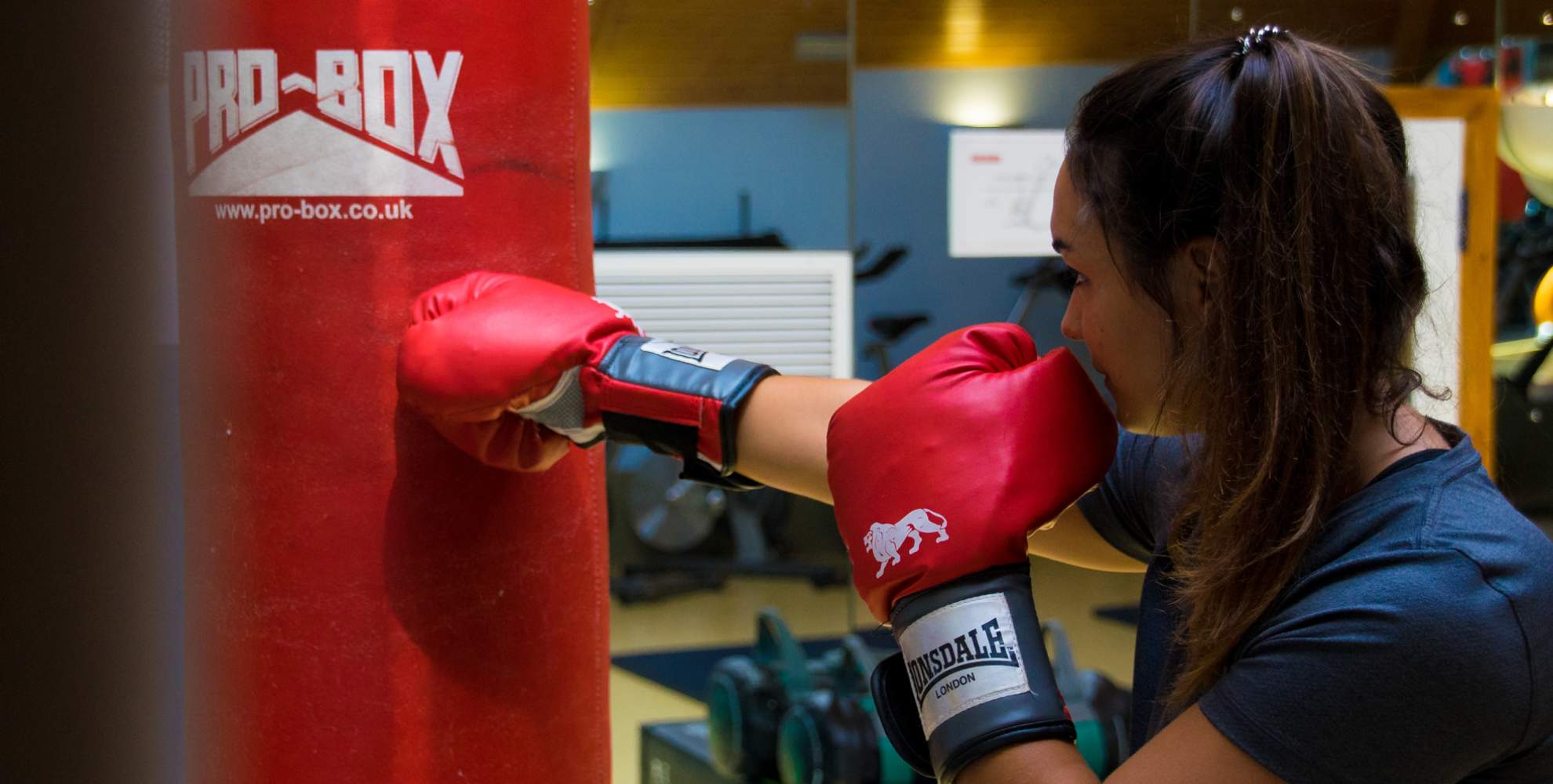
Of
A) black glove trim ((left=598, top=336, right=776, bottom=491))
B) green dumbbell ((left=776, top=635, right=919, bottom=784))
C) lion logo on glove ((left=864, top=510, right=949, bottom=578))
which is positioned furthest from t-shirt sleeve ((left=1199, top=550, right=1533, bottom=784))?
green dumbbell ((left=776, top=635, right=919, bottom=784))

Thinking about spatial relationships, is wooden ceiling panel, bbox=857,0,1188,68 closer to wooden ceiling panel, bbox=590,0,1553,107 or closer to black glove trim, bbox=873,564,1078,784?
wooden ceiling panel, bbox=590,0,1553,107

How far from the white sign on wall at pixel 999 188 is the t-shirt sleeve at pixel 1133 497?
2270 millimetres

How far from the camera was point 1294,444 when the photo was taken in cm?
88

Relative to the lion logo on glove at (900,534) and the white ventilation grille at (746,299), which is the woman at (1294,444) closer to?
the lion logo on glove at (900,534)

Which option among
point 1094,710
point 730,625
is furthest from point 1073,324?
point 730,625

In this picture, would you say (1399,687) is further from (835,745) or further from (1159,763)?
(835,745)

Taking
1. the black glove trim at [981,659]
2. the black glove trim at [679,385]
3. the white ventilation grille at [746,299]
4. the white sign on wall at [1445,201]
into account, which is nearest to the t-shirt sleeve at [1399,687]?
the black glove trim at [981,659]

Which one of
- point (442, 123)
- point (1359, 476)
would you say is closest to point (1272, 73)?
point (1359, 476)

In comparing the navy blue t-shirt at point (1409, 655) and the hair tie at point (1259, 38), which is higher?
the hair tie at point (1259, 38)

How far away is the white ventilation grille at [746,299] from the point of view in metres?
3.29

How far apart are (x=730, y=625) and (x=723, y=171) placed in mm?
1282

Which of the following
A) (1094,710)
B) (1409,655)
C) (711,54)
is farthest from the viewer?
(711,54)

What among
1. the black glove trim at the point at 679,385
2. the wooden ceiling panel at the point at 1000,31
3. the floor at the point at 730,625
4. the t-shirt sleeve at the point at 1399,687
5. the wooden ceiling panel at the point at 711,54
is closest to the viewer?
the t-shirt sleeve at the point at 1399,687

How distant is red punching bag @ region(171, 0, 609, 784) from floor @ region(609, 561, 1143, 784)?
2.43 m
